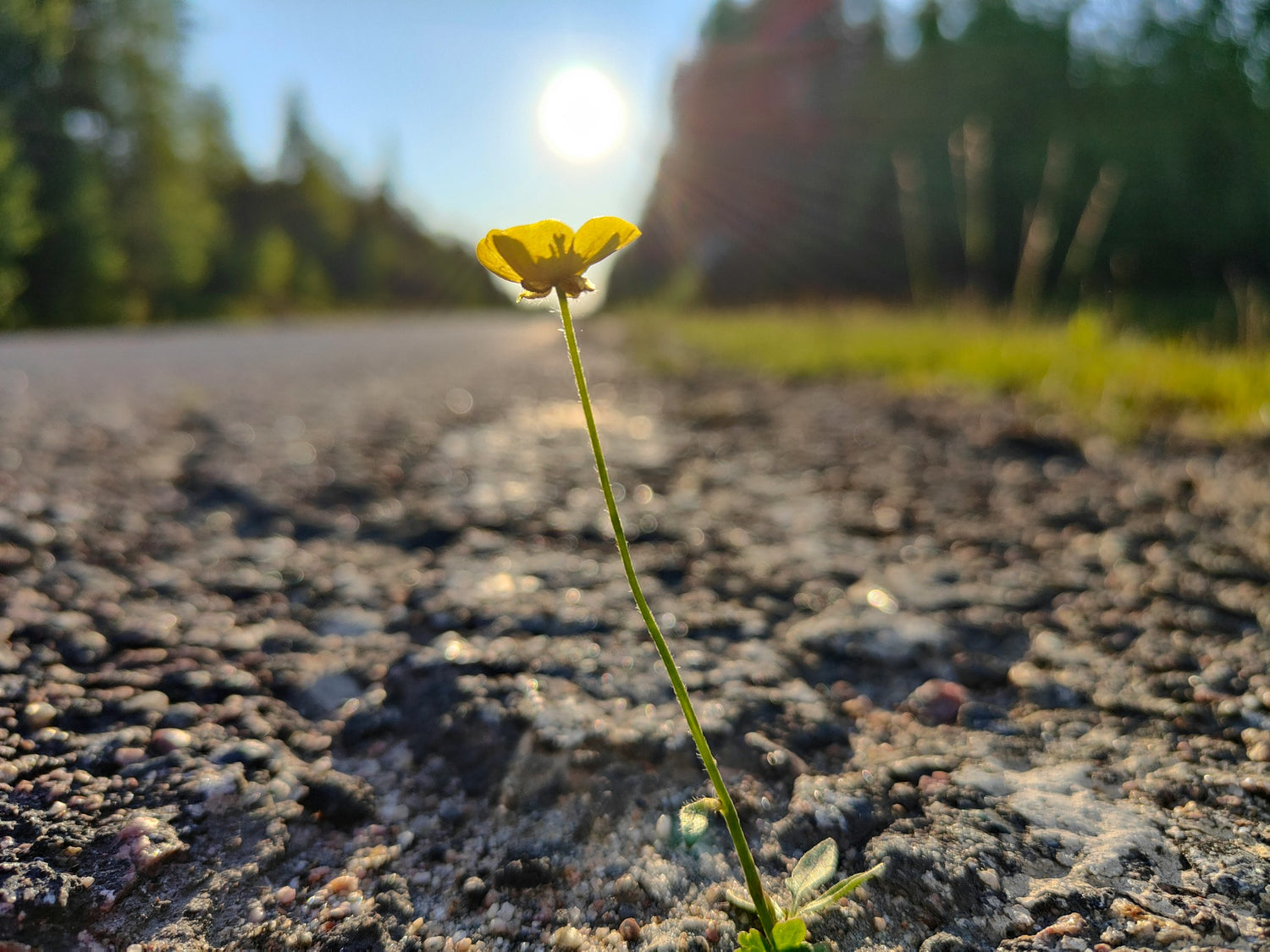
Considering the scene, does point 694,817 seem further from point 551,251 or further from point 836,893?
point 551,251

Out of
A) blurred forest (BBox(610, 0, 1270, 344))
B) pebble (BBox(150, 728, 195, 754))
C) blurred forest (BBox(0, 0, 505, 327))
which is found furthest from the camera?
blurred forest (BBox(610, 0, 1270, 344))

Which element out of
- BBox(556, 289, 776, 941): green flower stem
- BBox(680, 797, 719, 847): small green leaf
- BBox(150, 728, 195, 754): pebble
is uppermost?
BBox(556, 289, 776, 941): green flower stem

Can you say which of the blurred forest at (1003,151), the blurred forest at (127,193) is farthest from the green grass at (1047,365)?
the blurred forest at (127,193)

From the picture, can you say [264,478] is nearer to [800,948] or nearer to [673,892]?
[673,892]

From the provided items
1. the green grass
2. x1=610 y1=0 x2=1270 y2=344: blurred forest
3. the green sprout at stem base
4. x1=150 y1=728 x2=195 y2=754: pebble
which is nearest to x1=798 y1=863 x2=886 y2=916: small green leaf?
the green sprout at stem base

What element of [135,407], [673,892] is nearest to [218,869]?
[673,892]

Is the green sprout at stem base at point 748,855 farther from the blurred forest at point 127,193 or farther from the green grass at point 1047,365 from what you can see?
the blurred forest at point 127,193

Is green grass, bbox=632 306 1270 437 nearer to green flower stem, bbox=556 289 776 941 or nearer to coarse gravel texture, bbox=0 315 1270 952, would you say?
coarse gravel texture, bbox=0 315 1270 952
